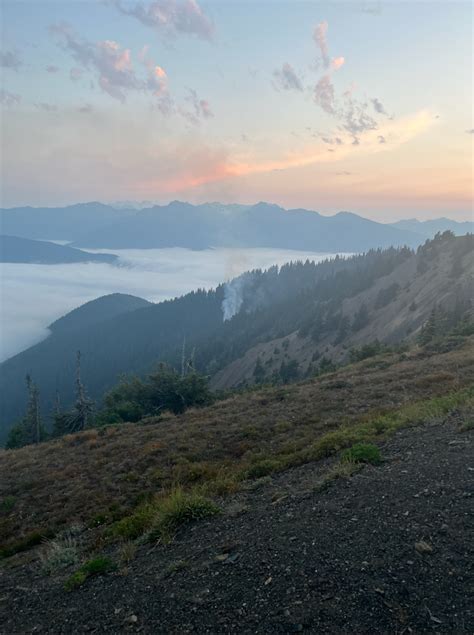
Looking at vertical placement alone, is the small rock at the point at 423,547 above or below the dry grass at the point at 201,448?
above

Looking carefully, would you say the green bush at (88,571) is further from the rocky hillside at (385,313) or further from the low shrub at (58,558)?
the rocky hillside at (385,313)

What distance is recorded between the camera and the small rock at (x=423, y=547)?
18.0ft

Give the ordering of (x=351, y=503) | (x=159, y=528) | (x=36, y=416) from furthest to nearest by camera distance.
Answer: (x=36, y=416) < (x=159, y=528) < (x=351, y=503)

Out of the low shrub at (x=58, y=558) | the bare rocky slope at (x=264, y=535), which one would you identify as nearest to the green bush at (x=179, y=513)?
the bare rocky slope at (x=264, y=535)

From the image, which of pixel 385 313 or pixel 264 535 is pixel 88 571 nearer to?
pixel 264 535

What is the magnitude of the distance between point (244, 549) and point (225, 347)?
149604mm

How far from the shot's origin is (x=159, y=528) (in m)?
7.53

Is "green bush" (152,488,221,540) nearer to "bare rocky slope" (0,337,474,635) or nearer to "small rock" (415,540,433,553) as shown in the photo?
"bare rocky slope" (0,337,474,635)

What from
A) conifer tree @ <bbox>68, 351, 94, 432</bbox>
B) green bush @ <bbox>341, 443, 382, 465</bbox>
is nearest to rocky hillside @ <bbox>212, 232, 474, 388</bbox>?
conifer tree @ <bbox>68, 351, 94, 432</bbox>

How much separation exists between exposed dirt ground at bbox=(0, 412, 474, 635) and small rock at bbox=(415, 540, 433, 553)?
1 centimetres

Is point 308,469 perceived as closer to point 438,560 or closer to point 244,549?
point 244,549

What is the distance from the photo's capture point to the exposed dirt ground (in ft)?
15.7

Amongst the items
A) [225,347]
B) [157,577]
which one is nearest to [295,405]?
[157,577]

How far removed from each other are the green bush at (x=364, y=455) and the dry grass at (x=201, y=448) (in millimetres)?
1309
